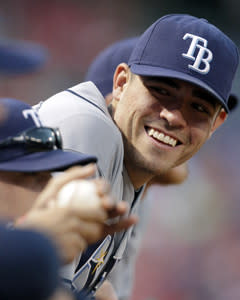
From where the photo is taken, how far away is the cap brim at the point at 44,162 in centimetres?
125

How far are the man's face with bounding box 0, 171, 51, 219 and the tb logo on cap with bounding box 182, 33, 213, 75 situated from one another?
82 centimetres

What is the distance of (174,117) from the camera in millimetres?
1895

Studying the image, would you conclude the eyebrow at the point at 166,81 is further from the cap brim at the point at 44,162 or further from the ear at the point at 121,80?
the cap brim at the point at 44,162

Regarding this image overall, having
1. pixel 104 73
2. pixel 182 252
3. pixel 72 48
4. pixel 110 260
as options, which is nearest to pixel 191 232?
pixel 182 252

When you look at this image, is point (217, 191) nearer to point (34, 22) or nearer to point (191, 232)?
point (191, 232)

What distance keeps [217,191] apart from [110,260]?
11.1 feet

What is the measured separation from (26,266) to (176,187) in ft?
14.8

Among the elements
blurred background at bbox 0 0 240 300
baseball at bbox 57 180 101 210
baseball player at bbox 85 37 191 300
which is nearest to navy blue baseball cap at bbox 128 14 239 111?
baseball player at bbox 85 37 191 300

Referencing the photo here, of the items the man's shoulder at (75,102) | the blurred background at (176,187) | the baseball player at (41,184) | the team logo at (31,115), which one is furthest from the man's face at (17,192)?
the blurred background at (176,187)

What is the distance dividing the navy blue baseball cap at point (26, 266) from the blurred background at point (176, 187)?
3.77m

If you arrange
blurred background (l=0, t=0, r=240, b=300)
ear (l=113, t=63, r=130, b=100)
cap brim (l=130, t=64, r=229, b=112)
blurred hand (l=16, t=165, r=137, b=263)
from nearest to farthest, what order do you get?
blurred hand (l=16, t=165, r=137, b=263)
cap brim (l=130, t=64, r=229, b=112)
ear (l=113, t=63, r=130, b=100)
blurred background (l=0, t=0, r=240, b=300)

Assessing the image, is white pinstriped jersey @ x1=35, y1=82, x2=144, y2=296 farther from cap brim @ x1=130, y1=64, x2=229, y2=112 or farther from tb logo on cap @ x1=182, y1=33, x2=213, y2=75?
tb logo on cap @ x1=182, y1=33, x2=213, y2=75

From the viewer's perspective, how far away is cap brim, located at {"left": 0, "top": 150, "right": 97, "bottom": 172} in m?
1.25

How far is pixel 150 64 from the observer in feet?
6.46
